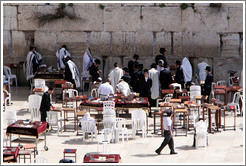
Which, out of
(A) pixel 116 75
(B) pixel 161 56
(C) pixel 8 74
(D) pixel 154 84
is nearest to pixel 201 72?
(B) pixel 161 56

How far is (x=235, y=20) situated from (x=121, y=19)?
4589mm

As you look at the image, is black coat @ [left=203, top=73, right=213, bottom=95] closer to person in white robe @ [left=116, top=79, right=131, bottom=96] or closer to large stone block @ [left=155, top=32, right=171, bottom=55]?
person in white robe @ [left=116, top=79, right=131, bottom=96]

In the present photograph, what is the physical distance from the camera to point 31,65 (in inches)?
1126

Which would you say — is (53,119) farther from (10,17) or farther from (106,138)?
(10,17)

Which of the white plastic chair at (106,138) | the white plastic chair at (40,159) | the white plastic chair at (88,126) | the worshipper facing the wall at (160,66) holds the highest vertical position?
the worshipper facing the wall at (160,66)

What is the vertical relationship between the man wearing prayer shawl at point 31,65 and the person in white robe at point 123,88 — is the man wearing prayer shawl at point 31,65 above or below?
above

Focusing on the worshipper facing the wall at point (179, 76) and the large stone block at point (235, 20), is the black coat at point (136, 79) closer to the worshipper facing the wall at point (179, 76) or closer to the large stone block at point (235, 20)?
the worshipper facing the wall at point (179, 76)

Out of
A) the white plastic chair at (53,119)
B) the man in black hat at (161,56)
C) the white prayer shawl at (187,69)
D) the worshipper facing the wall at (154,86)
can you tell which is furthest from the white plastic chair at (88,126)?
the man in black hat at (161,56)

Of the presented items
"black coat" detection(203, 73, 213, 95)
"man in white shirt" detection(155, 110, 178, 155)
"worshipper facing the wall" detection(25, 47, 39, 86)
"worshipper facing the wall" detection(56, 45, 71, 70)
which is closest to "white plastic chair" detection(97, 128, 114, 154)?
"man in white shirt" detection(155, 110, 178, 155)

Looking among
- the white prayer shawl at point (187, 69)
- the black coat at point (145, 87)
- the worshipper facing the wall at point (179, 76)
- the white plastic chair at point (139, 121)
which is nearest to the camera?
the white plastic chair at point (139, 121)

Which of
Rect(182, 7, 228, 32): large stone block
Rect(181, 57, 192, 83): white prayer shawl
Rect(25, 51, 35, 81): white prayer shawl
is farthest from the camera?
Rect(182, 7, 228, 32): large stone block

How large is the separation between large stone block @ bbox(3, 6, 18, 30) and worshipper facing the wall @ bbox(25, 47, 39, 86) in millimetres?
1584

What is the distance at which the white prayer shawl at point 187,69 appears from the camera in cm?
2710

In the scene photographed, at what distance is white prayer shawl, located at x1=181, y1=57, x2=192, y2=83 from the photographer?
27105 millimetres
